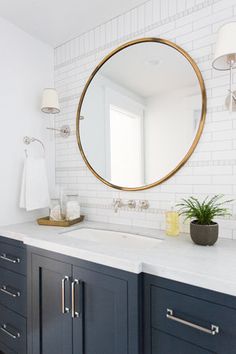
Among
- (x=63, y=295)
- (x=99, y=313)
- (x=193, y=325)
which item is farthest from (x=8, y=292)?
(x=193, y=325)

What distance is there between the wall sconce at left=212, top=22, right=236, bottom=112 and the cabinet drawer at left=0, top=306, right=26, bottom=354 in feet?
6.11

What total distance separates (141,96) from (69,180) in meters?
0.97

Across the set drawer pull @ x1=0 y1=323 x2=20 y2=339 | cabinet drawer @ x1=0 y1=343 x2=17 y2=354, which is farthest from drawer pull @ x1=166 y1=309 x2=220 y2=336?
cabinet drawer @ x1=0 y1=343 x2=17 y2=354

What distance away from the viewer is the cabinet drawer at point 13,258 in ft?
5.13

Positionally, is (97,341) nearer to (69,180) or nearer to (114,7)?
(69,180)

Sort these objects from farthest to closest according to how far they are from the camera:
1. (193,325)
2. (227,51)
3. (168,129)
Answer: (168,129)
(227,51)
(193,325)

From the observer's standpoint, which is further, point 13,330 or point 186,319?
point 13,330

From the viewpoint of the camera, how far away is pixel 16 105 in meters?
1.97

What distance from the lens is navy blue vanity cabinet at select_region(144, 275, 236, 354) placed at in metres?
0.87

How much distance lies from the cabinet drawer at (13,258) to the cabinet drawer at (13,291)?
0.13 feet

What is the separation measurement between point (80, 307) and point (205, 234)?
74 centimetres

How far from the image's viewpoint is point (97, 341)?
1.18 metres

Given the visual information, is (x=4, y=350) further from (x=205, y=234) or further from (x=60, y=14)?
(x=60, y=14)

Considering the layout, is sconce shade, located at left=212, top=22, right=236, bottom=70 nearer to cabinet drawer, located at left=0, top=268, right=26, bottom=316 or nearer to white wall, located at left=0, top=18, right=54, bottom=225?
white wall, located at left=0, top=18, right=54, bottom=225
